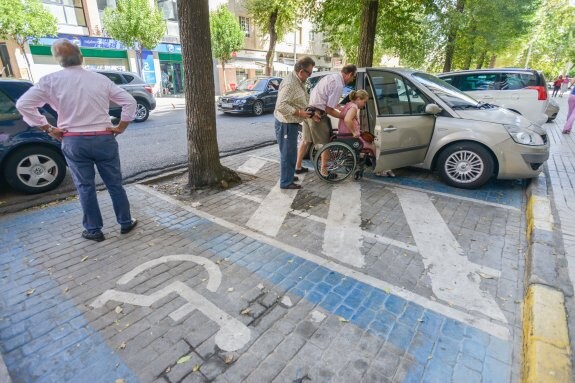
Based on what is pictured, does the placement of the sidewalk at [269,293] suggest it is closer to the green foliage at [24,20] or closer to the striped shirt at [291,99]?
the striped shirt at [291,99]

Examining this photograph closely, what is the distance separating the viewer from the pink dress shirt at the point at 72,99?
3.07m

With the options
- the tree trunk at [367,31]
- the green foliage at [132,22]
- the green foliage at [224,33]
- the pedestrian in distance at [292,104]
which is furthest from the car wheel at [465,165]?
the green foliage at [224,33]

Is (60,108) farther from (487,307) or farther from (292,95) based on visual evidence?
(487,307)

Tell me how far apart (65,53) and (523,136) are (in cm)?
572

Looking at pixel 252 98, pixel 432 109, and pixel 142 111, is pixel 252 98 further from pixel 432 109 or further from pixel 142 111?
pixel 432 109

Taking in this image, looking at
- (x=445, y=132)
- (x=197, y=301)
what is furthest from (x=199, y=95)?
(x=445, y=132)

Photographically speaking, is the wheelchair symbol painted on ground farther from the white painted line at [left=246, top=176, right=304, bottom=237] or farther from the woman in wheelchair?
the woman in wheelchair

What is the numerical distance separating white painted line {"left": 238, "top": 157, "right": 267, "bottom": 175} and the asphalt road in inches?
38.9

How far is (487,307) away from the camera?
260 centimetres

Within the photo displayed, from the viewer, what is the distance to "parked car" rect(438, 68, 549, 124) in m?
8.68

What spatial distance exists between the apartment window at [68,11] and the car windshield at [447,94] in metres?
22.7

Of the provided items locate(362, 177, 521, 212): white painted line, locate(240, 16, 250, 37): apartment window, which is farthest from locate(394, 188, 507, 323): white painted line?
locate(240, 16, 250, 37): apartment window

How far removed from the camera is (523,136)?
4656 mm

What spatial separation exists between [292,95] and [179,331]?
3.31m
